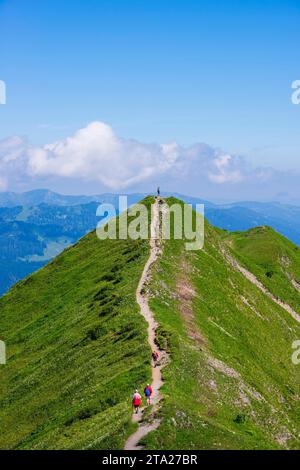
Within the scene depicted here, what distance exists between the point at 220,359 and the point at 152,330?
8957mm

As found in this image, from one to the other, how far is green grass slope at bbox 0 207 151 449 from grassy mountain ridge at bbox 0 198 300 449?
0.65 feet

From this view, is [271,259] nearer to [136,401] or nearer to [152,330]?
[152,330]

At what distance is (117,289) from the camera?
Answer: 85.3 m

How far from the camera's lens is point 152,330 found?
6169 centimetres

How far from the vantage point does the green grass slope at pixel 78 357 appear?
156ft

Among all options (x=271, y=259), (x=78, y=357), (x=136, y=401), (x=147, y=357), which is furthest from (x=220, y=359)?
(x=271, y=259)

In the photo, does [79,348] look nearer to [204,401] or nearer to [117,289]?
[117,289]

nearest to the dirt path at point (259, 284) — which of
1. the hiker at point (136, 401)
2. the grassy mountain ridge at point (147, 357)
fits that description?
the grassy mountain ridge at point (147, 357)

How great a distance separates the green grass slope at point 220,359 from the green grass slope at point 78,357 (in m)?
3.67

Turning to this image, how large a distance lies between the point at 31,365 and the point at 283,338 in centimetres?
4737

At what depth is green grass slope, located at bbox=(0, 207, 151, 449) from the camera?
156 ft

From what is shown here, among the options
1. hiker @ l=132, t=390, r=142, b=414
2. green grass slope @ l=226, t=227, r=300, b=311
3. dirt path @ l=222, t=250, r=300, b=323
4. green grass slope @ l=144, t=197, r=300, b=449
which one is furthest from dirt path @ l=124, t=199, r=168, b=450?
green grass slope @ l=226, t=227, r=300, b=311
